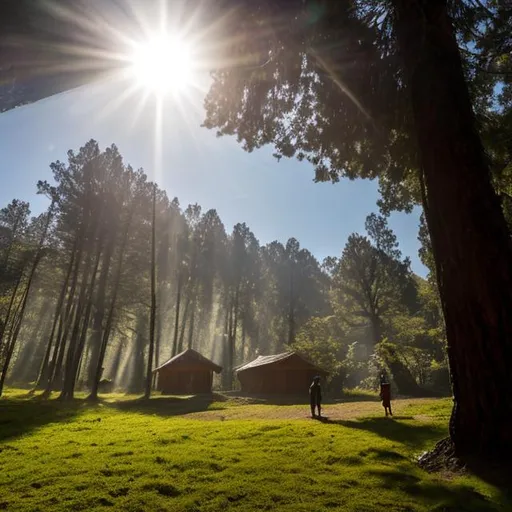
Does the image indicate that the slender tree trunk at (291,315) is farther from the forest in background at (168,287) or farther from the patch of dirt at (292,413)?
the patch of dirt at (292,413)

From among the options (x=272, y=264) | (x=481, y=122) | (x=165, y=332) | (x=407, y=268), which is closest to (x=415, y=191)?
(x=481, y=122)

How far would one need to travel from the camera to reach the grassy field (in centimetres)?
486

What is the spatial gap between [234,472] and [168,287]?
4841cm

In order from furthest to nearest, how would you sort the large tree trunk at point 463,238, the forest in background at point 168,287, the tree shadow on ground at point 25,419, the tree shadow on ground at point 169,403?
the forest in background at point 168,287, the tree shadow on ground at point 169,403, the tree shadow on ground at point 25,419, the large tree trunk at point 463,238

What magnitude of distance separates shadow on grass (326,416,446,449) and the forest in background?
781cm

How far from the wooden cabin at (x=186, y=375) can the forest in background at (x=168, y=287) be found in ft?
16.6

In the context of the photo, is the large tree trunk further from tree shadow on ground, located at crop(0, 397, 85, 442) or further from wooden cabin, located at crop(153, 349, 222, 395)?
wooden cabin, located at crop(153, 349, 222, 395)

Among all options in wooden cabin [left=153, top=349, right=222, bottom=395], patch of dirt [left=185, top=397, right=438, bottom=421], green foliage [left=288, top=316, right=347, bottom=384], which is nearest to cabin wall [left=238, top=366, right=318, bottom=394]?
green foliage [left=288, top=316, right=347, bottom=384]

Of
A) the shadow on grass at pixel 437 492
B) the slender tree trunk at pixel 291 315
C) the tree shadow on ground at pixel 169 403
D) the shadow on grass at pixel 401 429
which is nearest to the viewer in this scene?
the shadow on grass at pixel 437 492

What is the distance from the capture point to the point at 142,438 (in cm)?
978

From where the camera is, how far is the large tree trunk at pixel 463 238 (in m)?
6.07

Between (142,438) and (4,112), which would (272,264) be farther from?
(4,112)

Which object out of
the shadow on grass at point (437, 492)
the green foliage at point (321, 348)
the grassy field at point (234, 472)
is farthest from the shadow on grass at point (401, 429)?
the green foliage at point (321, 348)

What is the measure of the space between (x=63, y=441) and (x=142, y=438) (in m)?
2.07
